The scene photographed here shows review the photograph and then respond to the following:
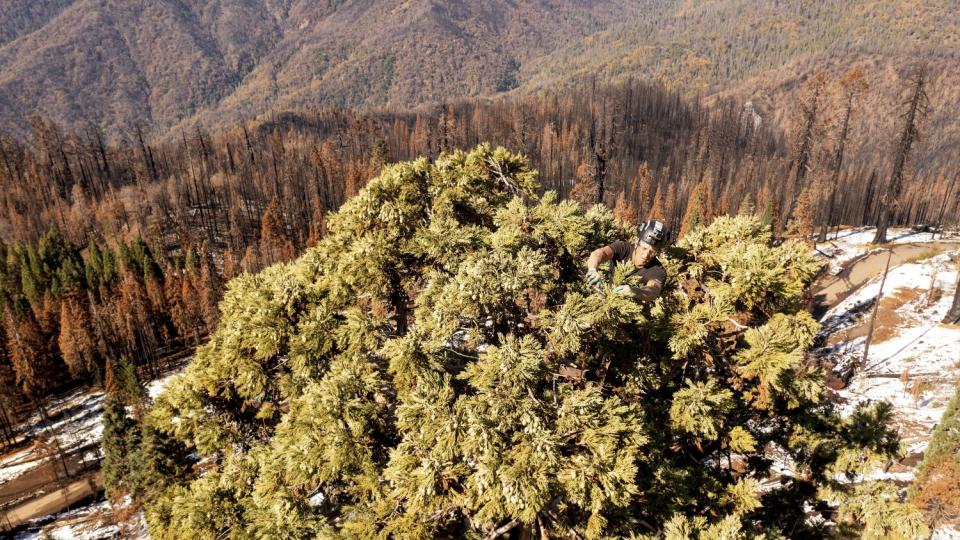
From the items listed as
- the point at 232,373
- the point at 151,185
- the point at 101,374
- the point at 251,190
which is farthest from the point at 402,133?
the point at 232,373

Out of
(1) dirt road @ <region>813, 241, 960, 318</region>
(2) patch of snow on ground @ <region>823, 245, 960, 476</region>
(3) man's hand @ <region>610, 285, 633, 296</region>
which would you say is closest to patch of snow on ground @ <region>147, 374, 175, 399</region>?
(3) man's hand @ <region>610, 285, 633, 296</region>

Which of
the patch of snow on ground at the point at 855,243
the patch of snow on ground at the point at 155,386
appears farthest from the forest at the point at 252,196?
the patch of snow on ground at the point at 855,243

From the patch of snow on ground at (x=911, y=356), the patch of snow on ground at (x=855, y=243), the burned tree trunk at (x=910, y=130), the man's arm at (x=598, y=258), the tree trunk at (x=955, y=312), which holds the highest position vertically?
the man's arm at (x=598, y=258)

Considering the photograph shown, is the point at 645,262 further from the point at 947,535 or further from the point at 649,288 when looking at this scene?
the point at 947,535

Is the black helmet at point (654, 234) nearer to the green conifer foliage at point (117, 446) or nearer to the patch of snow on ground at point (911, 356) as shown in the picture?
the patch of snow on ground at point (911, 356)

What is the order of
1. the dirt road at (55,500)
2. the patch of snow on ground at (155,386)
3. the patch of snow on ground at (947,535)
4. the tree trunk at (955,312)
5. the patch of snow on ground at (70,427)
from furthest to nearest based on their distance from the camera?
the patch of snow on ground at (155,386)
the patch of snow on ground at (70,427)
the dirt road at (55,500)
the tree trunk at (955,312)
the patch of snow on ground at (947,535)

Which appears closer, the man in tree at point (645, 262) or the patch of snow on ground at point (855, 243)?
the man in tree at point (645, 262)

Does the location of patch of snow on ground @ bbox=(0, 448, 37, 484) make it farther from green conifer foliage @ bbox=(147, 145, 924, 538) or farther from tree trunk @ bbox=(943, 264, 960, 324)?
tree trunk @ bbox=(943, 264, 960, 324)
